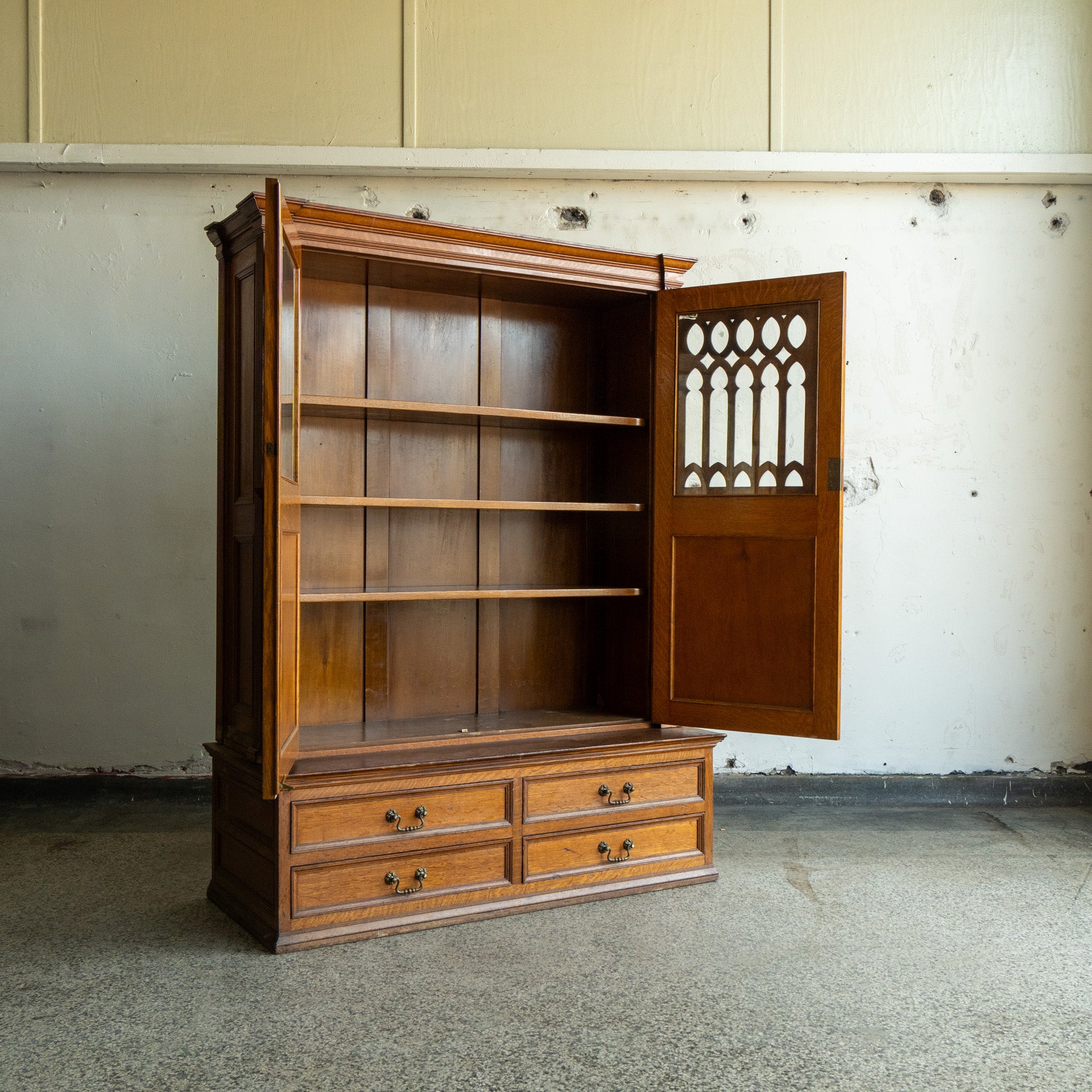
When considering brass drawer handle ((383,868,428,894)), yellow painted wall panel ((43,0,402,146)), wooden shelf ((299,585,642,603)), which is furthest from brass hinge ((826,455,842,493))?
yellow painted wall panel ((43,0,402,146))

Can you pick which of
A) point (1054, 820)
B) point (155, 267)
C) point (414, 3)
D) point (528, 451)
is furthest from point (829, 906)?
point (414, 3)

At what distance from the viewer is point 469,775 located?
3104 mm

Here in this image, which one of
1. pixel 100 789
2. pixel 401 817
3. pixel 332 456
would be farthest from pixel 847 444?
pixel 100 789

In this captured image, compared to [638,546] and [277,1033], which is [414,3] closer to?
[638,546]

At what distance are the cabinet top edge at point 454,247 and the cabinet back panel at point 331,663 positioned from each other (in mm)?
1251

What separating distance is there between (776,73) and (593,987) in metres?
3.78

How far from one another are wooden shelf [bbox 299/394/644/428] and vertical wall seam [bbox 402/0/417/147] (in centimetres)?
137

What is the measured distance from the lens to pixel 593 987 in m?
2.59

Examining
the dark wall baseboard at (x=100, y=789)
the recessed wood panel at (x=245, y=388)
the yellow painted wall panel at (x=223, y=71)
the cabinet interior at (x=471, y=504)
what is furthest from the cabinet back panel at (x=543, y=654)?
the yellow painted wall panel at (x=223, y=71)

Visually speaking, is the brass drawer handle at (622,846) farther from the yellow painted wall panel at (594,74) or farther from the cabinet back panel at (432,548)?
the yellow painted wall panel at (594,74)

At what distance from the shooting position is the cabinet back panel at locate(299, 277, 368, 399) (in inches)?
137

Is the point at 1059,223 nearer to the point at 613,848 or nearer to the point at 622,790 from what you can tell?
the point at 622,790

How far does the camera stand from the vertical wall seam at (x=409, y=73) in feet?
13.8

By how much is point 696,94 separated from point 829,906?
11.0ft
